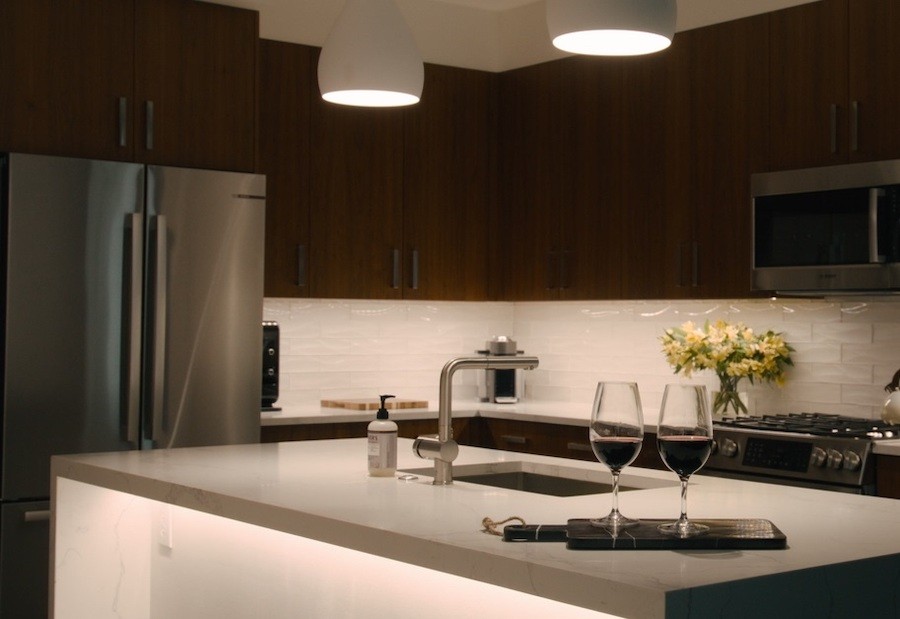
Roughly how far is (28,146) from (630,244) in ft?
7.78

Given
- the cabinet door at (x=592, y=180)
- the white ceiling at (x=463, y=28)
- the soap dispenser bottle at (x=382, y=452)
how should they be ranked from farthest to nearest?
the white ceiling at (x=463, y=28) < the cabinet door at (x=592, y=180) < the soap dispenser bottle at (x=382, y=452)

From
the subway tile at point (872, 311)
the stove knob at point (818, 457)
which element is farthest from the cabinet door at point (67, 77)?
the subway tile at point (872, 311)

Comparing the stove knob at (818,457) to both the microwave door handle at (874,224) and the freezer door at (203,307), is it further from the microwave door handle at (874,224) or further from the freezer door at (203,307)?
the freezer door at (203,307)

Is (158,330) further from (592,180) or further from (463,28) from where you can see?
(463,28)

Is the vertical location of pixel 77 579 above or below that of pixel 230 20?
below

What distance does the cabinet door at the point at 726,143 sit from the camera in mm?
4609

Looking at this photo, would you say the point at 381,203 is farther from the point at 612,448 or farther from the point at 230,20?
the point at 612,448

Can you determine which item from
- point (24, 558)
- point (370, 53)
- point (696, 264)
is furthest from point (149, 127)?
point (696, 264)

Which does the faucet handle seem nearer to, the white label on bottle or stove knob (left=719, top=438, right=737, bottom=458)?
the white label on bottle

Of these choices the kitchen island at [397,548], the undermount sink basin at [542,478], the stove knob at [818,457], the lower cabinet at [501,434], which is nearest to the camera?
the kitchen island at [397,548]

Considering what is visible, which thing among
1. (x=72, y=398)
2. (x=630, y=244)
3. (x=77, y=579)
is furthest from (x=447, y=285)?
(x=77, y=579)

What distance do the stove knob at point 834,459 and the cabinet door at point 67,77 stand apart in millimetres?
2628

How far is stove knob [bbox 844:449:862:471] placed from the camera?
12.5 ft

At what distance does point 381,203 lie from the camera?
5.42 m
